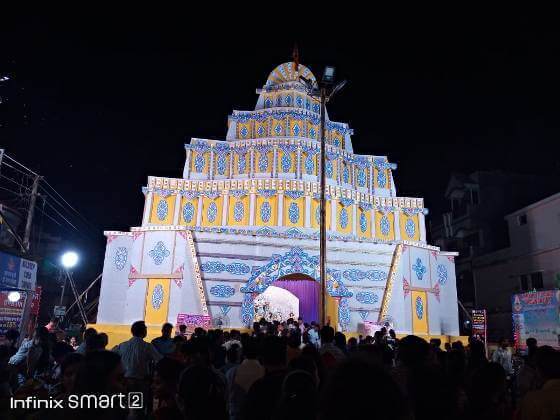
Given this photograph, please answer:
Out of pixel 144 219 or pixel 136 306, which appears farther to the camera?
pixel 144 219

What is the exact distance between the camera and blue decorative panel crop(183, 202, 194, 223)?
82.8 feet

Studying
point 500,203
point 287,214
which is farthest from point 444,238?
point 287,214

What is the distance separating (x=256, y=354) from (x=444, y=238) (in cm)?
3182

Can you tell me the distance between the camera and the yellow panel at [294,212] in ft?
82.3

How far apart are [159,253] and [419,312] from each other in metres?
14.6

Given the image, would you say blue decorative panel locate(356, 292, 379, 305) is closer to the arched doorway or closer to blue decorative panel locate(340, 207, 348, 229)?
the arched doorway

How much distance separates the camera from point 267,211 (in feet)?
82.6

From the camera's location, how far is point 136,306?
22.3 metres

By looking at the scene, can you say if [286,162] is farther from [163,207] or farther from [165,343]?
[165,343]

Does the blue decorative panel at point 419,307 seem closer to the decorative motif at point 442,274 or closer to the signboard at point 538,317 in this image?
the decorative motif at point 442,274

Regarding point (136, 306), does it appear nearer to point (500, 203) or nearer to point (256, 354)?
point (256, 354)

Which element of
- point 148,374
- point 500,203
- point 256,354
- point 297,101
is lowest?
point 148,374

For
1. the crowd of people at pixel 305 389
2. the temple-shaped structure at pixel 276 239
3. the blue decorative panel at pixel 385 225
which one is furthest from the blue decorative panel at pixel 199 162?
the crowd of people at pixel 305 389

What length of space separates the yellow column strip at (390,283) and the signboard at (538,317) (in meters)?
6.27
